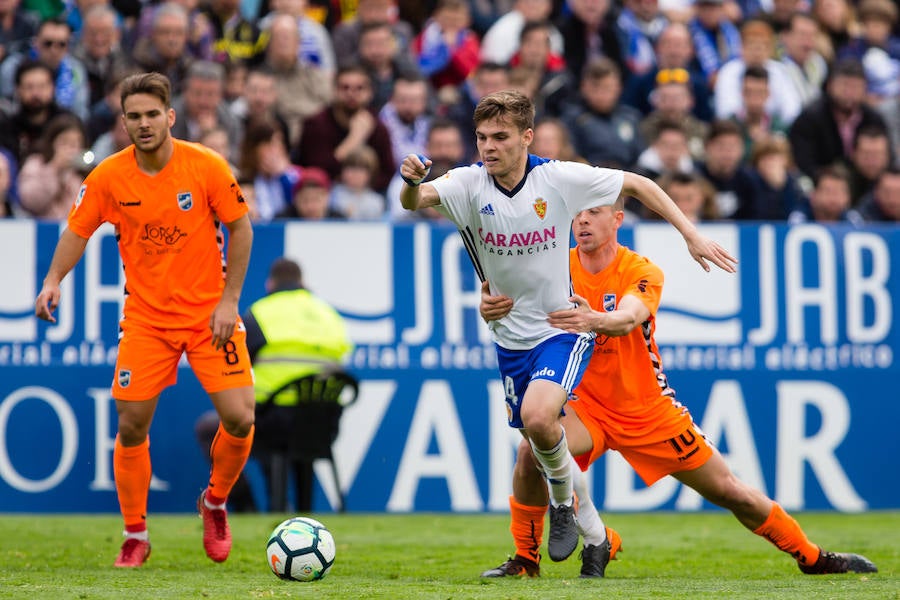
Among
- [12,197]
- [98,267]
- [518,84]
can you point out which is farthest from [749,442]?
[12,197]

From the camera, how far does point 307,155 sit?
14016mm

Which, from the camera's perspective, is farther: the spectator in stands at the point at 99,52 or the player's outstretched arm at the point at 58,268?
the spectator in stands at the point at 99,52

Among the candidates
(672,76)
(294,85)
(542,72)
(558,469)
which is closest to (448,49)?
(542,72)

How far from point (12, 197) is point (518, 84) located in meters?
4.86

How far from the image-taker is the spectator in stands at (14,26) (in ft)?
46.2

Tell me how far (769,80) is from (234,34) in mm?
5611

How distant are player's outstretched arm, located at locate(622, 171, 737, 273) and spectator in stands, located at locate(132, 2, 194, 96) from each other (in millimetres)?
6937

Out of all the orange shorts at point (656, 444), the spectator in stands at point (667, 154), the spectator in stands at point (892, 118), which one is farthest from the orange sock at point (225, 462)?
the spectator in stands at point (892, 118)

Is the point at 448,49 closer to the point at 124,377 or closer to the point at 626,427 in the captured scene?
the point at 124,377

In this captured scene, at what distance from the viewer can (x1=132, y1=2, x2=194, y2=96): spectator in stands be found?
13.5 metres

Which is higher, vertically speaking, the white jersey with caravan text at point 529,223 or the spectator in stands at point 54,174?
the spectator in stands at point 54,174

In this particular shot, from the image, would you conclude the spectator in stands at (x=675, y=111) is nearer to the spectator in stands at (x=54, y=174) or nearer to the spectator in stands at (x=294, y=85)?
the spectator in stands at (x=294, y=85)

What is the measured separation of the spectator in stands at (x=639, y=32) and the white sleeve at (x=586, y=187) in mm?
8551

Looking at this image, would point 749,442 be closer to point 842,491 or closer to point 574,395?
point 842,491
